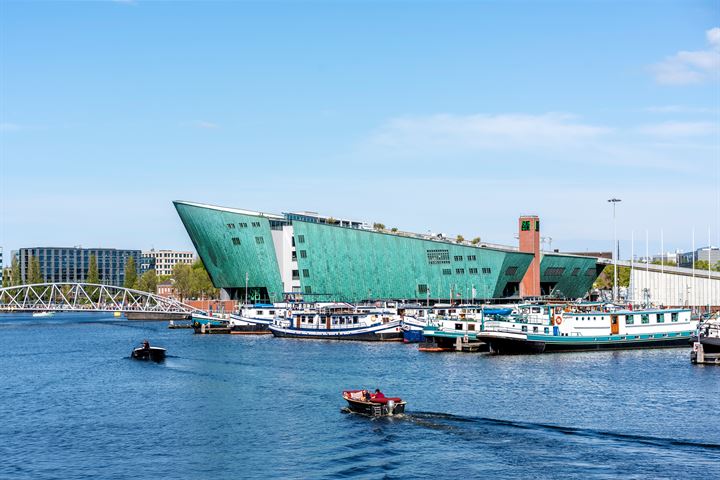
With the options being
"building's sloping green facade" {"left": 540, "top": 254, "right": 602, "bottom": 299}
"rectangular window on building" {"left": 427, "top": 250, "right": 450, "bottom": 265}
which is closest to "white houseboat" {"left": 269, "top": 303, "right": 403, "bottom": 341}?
"rectangular window on building" {"left": 427, "top": 250, "right": 450, "bottom": 265}

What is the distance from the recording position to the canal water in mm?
48844

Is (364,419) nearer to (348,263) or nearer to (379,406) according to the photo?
(379,406)

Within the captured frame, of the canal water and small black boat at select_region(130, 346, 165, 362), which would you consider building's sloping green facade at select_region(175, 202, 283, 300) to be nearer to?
small black boat at select_region(130, 346, 165, 362)

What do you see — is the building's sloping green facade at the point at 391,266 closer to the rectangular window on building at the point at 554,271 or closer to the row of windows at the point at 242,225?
the row of windows at the point at 242,225

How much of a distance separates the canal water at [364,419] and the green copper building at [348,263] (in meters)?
71.4

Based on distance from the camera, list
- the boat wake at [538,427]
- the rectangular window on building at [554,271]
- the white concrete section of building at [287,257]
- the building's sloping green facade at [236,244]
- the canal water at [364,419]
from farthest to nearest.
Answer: the white concrete section of building at [287,257], the building's sloping green facade at [236,244], the rectangular window on building at [554,271], the boat wake at [538,427], the canal water at [364,419]

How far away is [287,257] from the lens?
614 ft

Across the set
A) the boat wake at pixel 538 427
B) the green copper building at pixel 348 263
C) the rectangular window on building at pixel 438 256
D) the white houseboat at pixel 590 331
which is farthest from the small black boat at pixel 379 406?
the rectangular window on building at pixel 438 256

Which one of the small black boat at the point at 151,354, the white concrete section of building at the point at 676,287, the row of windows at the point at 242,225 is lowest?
the small black boat at the point at 151,354

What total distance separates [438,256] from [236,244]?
3899 centimetres

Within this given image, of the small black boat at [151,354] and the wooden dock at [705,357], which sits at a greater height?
the wooden dock at [705,357]

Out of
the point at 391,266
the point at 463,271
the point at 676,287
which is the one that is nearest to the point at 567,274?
the point at 676,287

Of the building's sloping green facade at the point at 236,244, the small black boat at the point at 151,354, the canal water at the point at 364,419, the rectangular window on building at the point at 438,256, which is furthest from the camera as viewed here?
the building's sloping green facade at the point at 236,244

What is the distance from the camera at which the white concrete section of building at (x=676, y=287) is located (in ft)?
546
